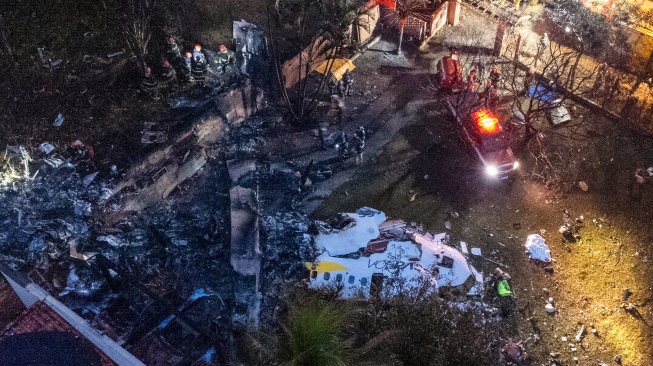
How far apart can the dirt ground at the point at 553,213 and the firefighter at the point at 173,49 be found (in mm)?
7562

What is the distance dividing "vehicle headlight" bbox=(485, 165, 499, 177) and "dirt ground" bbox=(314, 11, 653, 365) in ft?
1.08

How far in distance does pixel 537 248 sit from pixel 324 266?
6.12 meters

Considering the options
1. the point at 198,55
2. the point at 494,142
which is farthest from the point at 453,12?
the point at 198,55

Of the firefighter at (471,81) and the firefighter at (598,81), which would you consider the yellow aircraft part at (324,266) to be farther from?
the firefighter at (598,81)

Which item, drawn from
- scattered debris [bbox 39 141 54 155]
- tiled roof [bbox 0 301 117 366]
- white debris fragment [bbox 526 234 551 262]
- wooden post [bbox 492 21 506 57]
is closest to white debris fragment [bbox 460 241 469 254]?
white debris fragment [bbox 526 234 551 262]

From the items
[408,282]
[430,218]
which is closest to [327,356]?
[408,282]

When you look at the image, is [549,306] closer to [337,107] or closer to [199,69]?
[337,107]

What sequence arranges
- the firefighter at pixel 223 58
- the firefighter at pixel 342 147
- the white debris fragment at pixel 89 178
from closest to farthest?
the white debris fragment at pixel 89 178 → the firefighter at pixel 342 147 → the firefighter at pixel 223 58

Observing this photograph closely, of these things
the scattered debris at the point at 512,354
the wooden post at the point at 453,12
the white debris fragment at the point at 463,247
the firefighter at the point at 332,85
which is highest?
the wooden post at the point at 453,12

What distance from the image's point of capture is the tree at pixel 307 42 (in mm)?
16078

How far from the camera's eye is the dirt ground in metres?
12.1

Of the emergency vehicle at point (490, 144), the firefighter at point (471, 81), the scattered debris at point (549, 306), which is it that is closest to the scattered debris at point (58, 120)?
the emergency vehicle at point (490, 144)

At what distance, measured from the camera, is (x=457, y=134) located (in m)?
16.4

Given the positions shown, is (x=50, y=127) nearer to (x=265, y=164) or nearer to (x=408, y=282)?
(x=265, y=164)
